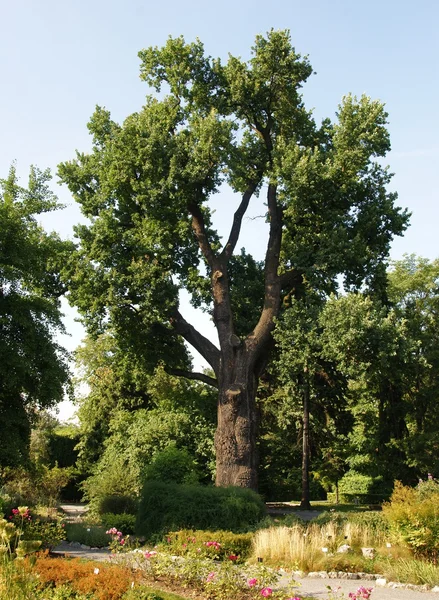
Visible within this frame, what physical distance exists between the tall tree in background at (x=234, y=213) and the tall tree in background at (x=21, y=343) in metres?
3.62

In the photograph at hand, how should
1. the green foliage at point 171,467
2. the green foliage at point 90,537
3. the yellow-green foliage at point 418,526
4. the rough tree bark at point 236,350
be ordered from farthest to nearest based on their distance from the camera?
the green foliage at point 171,467
the rough tree bark at point 236,350
the green foliage at point 90,537
the yellow-green foliage at point 418,526

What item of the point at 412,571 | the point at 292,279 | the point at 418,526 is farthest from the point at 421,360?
the point at 412,571

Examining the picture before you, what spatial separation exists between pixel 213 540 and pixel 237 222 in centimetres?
1332

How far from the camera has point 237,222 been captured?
73.3ft

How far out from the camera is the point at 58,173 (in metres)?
22.4

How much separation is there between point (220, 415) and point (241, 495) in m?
4.86

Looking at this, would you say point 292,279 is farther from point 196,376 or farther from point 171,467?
point 171,467

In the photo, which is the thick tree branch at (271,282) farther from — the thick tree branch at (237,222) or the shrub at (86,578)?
the shrub at (86,578)

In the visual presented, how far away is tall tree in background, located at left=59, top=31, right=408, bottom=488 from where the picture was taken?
1981 cm

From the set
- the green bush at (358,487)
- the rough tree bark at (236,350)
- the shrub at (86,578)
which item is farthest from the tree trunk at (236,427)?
the green bush at (358,487)

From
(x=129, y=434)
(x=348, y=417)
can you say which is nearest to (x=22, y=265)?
(x=129, y=434)

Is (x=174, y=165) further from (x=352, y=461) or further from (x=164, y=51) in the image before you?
(x=352, y=461)

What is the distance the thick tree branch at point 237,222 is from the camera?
22.0 m

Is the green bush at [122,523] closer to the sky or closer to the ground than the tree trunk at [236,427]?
closer to the ground
